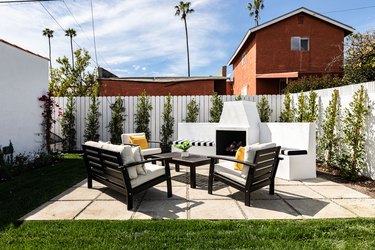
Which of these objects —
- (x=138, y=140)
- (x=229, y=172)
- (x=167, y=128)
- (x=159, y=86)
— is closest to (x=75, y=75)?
(x=159, y=86)

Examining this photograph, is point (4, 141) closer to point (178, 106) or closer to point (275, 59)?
point (178, 106)

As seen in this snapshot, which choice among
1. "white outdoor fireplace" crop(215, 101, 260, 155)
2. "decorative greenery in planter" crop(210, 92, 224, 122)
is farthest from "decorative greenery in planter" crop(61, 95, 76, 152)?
"white outdoor fireplace" crop(215, 101, 260, 155)

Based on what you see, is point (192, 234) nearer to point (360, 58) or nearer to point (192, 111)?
point (192, 111)

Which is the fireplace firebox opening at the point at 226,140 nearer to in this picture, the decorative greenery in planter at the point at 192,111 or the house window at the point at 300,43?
the decorative greenery in planter at the point at 192,111

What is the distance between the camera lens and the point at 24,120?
7129mm

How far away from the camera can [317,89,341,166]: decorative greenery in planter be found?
6.32m

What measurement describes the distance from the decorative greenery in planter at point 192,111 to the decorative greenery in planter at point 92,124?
139 inches

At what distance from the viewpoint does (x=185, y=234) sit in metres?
2.97

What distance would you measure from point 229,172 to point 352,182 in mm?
2875

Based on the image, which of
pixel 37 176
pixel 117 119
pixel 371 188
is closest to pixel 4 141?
pixel 37 176

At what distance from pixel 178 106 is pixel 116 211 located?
6.70 m

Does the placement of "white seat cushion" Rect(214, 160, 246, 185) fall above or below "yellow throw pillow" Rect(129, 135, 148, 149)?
below

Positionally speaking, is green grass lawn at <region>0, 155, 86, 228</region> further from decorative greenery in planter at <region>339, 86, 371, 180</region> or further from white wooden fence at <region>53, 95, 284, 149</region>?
decorative greenery in planter at <region>339, 86, 371, 180</region>

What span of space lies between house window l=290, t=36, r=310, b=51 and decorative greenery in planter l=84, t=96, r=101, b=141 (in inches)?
451
